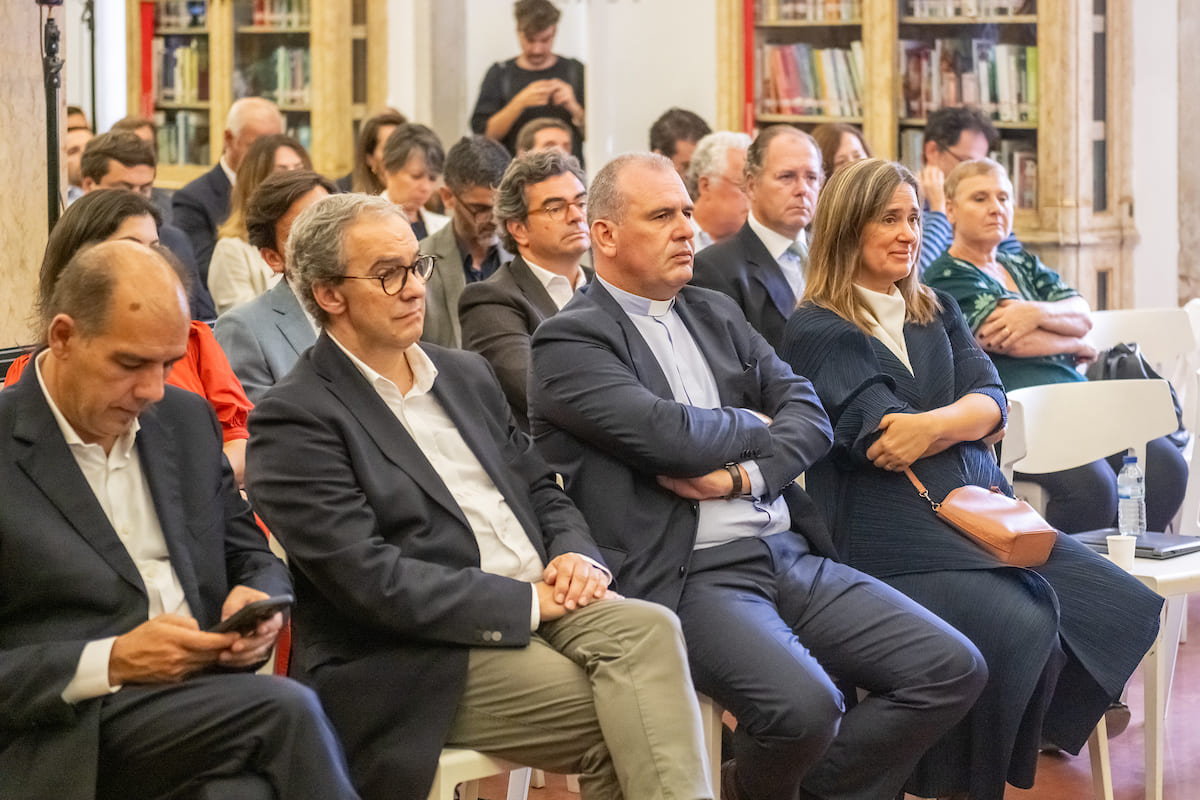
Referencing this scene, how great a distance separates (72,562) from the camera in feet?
6.89

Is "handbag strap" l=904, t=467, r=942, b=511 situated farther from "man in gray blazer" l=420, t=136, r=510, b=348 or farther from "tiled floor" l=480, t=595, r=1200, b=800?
"man in gray blazer" l=420, t=136, r=510, b=348

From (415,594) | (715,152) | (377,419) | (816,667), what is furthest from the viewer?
(715,152)

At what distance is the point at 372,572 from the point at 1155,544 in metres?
1.95

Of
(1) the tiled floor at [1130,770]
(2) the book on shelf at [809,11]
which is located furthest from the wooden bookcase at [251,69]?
(1) the tiled floor at [1130,770]

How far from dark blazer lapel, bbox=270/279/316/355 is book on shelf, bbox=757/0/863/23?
4.23 m

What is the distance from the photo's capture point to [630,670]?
240 centimetres

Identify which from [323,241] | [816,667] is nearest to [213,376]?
[323,241]

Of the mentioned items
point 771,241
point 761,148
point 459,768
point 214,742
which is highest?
point 761,148

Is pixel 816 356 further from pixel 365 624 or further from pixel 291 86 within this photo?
pixel 291 86

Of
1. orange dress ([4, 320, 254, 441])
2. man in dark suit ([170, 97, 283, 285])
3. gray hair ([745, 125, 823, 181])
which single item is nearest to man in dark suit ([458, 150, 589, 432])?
gray hair ([745, 125, 823, 181])

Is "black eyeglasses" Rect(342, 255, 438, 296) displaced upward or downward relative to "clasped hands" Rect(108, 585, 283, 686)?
upward

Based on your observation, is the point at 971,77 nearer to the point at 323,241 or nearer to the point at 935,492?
the point at 935,492

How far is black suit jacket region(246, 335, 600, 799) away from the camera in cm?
236

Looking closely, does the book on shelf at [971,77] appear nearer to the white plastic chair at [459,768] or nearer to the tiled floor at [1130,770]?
the tiled floor at [1130,770]
